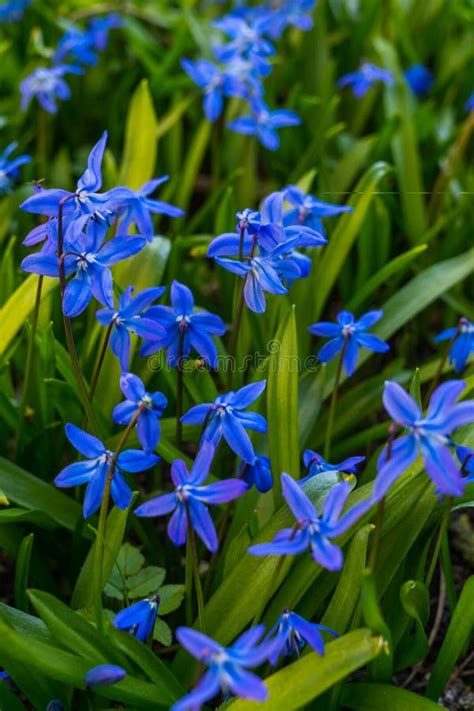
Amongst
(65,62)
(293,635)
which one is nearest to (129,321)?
(293,635)

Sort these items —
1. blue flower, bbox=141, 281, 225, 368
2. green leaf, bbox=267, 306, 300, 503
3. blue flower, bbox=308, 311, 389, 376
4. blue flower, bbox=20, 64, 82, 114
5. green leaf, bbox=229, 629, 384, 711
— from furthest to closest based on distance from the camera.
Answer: blue flower, bbox=20, 64, 82, 114
blue flower, bbox=308, 311, 389, 376
green leaf, bbox=267, 306, 300, 503
blue flower, bbox=141, 281, 225, 368
green leaf, bbox=229, 629, 384, 711

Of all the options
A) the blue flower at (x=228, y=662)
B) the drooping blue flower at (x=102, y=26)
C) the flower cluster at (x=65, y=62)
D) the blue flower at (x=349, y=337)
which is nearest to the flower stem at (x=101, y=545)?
the blue flower at (x=228, y=662)

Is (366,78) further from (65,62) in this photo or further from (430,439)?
(430,439)

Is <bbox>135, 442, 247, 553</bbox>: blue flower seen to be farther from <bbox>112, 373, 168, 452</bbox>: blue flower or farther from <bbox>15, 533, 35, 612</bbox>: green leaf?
<bbox>15, 533, 35, 612</bbox>: green leaf

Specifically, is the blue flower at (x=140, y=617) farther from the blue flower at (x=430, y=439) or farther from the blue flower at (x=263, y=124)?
the blue flower at (x=263, y=124)

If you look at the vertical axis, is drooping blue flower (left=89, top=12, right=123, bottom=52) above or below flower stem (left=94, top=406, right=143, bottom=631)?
above

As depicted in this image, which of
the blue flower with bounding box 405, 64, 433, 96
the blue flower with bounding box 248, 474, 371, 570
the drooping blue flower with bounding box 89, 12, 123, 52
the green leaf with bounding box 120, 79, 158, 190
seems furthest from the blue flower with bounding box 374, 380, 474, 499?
the drooping blue flower with bounding box 89, 12, 123, 52
